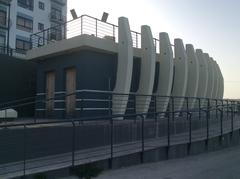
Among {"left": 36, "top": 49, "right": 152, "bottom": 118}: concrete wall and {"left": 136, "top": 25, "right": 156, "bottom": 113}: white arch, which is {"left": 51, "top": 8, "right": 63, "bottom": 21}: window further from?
{"left": 136, "top": 25, "right": 156, "bottom": 113}: white arch

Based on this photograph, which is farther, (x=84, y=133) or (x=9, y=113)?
(x=9, y=113)

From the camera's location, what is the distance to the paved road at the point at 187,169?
8438 mm

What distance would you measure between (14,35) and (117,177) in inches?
1426

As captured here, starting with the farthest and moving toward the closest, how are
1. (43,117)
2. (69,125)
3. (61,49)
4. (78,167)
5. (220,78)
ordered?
(220,78) < (43,117) < (61,49) < (69,125) < (78,167)

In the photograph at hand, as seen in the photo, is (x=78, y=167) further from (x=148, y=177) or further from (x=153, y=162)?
(x=153, y=162)

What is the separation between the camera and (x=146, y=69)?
611 inches

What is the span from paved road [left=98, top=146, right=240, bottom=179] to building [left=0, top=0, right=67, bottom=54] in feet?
99.3

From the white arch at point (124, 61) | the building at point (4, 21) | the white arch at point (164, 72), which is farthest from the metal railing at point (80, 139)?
the building at point (4, 21)

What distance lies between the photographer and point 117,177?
8.32m

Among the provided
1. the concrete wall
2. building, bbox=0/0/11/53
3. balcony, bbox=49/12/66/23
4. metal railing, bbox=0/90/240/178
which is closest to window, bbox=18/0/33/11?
balcony, bbox=49/12/66/23

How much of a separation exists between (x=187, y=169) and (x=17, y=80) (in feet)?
36.1

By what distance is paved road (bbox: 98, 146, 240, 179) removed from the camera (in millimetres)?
8438

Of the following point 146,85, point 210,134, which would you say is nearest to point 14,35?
point 146,85

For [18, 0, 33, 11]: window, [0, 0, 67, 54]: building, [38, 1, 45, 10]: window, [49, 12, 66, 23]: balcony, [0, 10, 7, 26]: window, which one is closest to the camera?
[0, 10, 7, 26]: window
